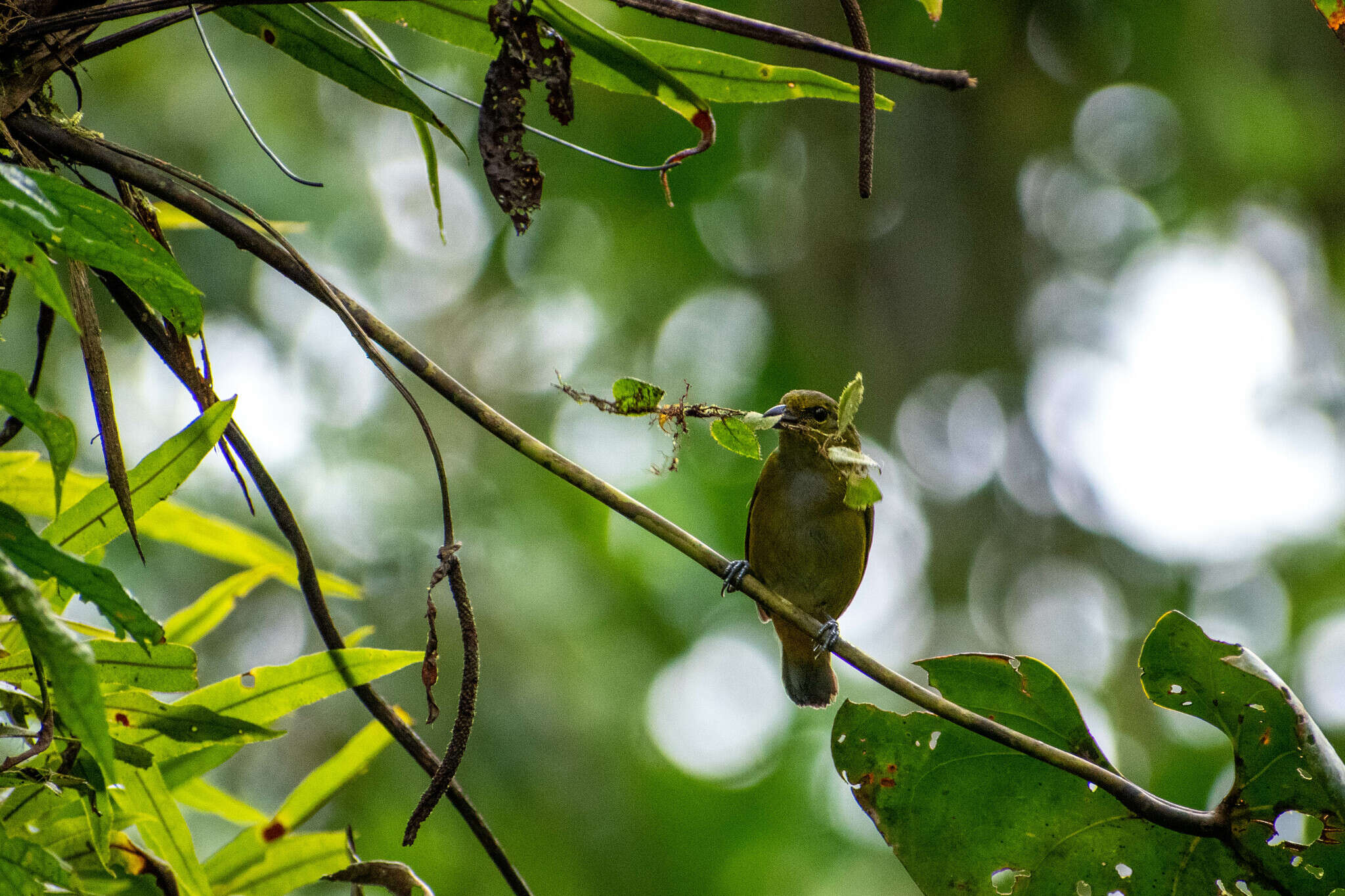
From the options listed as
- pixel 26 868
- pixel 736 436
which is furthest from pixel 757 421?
pixel 26 868

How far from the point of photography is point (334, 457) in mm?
7863

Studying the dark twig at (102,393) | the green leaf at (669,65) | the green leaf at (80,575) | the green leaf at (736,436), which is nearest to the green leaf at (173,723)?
the dark twig at (102,393)

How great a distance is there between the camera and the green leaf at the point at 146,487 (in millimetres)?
1420

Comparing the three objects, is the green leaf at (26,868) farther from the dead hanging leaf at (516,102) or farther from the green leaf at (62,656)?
the dead hanging leaf at (516,102)

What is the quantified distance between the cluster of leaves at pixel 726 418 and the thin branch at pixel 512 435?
0.23 meters

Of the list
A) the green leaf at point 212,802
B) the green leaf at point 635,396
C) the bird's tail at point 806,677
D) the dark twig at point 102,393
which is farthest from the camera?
the bird's tail at point 806,677

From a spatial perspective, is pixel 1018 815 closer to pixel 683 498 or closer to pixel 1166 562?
pixel 683 498

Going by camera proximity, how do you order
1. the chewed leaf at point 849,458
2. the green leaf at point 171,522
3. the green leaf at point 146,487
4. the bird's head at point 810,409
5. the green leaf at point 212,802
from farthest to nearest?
the bird's head at point 810,409 < the green leaf at point 212,802 < the green leaf at point 171,522 < the chewed leaf at point 849,458 < the green leaf at point 146,487

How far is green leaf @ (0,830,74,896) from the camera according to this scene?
→ 3.83 ft

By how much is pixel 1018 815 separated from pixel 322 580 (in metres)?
1.39

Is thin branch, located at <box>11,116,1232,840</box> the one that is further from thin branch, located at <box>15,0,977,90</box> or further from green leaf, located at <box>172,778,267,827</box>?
green leaf, located at <box>172,778,267,827</box>

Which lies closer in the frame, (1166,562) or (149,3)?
(149,3)

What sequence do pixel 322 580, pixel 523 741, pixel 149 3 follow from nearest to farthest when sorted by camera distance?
pixel 149 3 → pixel 322 580 → pixel 523 741

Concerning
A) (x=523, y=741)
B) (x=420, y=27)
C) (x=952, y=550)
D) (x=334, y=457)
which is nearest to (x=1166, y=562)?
(x=952, y=550)
